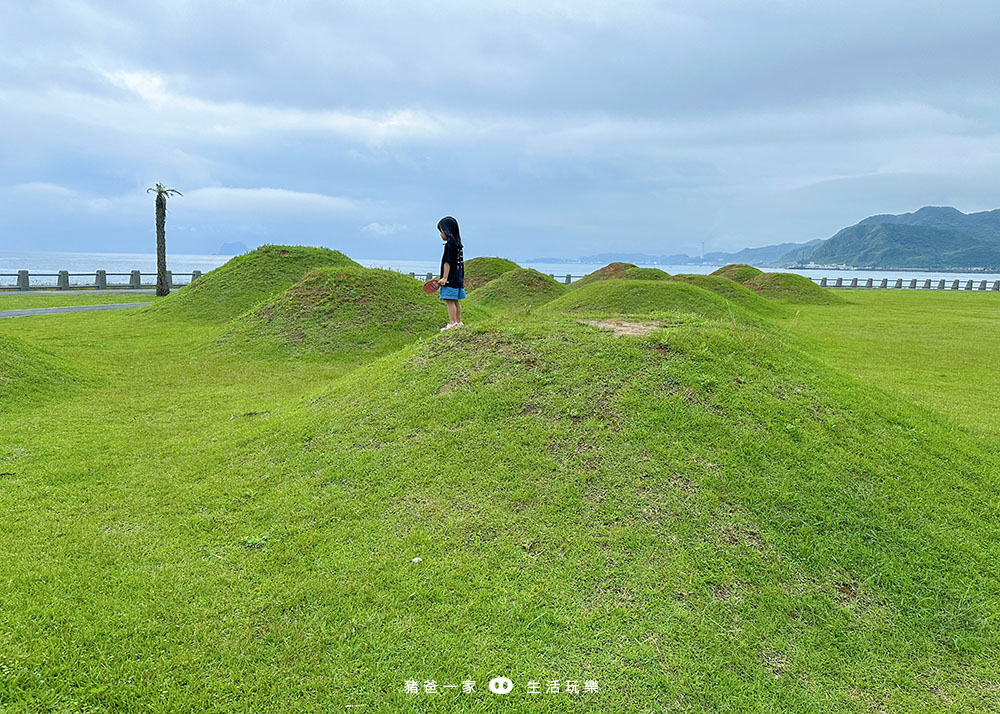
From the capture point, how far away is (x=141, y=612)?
3.62 m

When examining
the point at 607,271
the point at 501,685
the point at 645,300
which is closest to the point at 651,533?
the point at 501,685

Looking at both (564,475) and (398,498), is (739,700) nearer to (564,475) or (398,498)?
(564,475)

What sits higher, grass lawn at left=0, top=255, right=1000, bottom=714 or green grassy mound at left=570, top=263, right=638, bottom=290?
green grassy mound at left=570, top=263, right=638, bottom=290

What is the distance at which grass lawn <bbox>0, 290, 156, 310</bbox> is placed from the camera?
2319 cm

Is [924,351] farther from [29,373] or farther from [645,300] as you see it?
[29,373]

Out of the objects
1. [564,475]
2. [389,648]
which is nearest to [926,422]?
[564,475]

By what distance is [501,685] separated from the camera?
3133mm

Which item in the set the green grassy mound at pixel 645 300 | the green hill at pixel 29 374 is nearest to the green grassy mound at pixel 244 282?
the green hill at pixel 29 374

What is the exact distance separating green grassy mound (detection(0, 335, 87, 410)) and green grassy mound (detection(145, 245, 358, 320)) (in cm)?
852

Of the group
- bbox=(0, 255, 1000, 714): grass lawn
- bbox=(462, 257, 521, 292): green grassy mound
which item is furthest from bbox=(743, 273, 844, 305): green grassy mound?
bbox=(0, 255, 1000, 714): grass lawn

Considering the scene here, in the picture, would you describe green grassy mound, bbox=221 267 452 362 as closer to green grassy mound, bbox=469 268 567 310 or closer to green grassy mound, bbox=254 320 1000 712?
green grassy mound, bbox=254 320 1000 712

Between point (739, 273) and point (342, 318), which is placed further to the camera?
point (739, 273)

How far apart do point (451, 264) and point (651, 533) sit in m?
5.66

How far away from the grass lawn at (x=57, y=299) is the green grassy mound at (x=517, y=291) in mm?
16475
